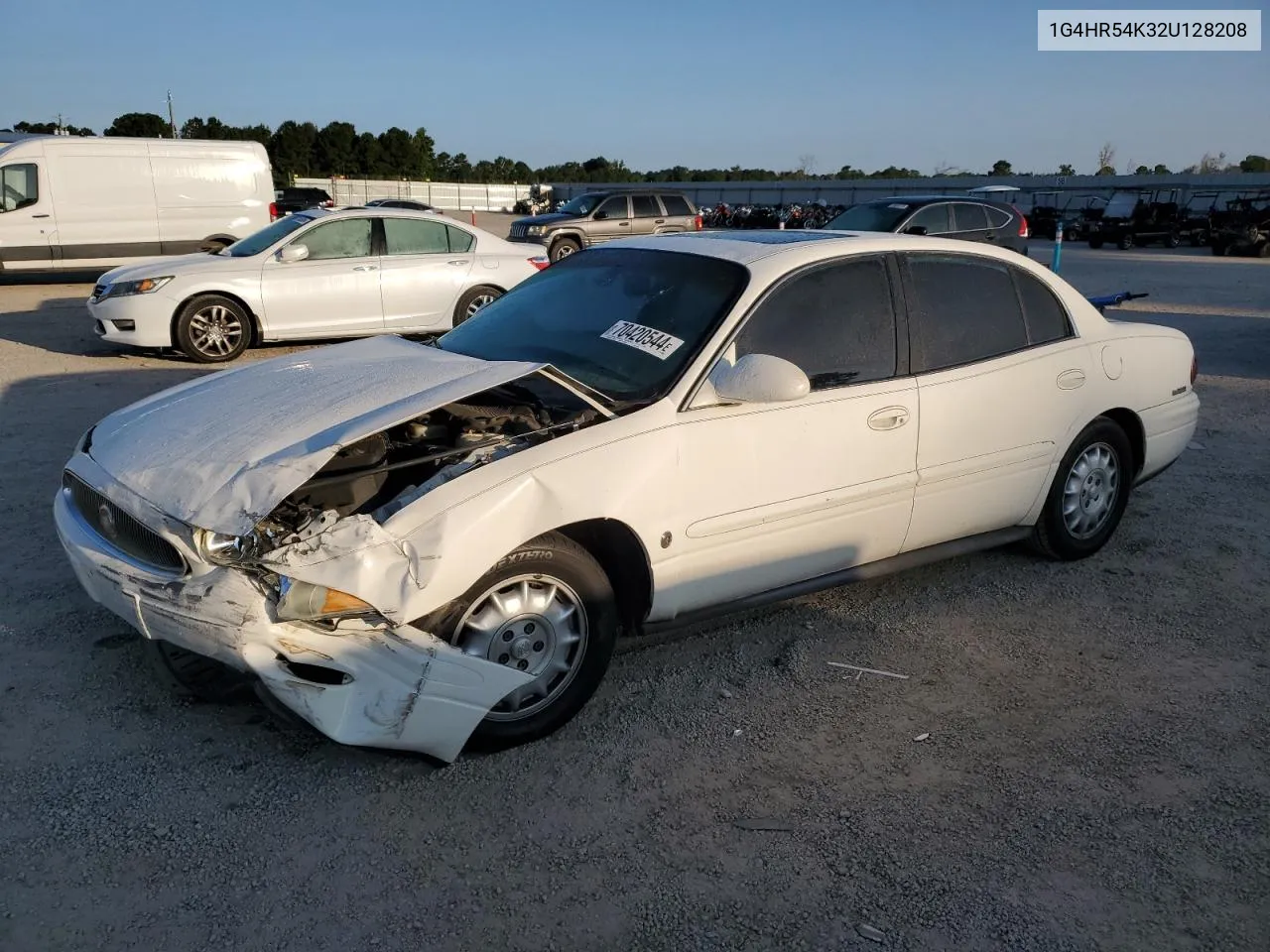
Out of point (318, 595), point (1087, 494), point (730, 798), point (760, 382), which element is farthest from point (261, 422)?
point (1087, 494)

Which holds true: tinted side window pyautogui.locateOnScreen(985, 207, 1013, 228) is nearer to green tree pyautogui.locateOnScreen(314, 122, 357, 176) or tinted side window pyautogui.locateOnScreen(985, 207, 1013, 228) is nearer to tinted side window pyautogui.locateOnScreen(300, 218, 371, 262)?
tinted side window pyautogui.locateOnScreen(300, 218, 371, 262)

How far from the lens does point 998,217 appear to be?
15.8 m

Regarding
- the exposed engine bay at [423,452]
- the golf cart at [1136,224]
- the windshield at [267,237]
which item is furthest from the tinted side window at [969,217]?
the golf cart at [1136,224]

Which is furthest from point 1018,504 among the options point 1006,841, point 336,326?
point 336,326

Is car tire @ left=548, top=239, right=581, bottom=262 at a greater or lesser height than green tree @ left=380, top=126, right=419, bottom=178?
lesser

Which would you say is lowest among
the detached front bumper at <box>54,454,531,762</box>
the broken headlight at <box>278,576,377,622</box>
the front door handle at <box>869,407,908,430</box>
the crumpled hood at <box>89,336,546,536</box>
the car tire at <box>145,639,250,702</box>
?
the car tire at <box>145,639,250,702</box>

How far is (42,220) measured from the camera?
15.0 meters

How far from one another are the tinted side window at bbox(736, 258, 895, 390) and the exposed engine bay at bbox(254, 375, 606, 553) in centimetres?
77

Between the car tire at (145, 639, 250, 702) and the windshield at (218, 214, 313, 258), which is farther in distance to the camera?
the windshield at (218, 214, 313, 258)

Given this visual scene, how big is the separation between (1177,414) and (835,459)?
2551 mm

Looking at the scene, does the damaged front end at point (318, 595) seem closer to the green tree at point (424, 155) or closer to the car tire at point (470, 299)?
the car tire at point (470, 299)

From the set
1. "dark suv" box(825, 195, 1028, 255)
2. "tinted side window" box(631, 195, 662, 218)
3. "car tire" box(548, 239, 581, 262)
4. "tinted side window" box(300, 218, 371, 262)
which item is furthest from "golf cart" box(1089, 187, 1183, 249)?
"tinted side window" box(300, 218, 371, 262)

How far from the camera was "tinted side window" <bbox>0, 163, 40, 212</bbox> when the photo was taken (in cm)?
1466

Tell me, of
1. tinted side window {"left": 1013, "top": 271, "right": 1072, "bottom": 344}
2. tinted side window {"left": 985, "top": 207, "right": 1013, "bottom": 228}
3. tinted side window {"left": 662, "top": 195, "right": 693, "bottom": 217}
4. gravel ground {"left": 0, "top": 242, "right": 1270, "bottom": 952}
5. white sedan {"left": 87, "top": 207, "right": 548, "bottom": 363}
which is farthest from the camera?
tinted side window {"left": 662, "top": 195, "right": 693, "bottom": 217}
